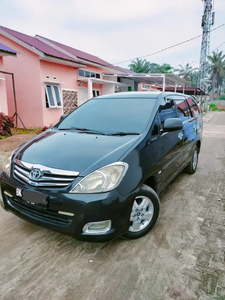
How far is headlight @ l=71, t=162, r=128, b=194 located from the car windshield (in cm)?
78

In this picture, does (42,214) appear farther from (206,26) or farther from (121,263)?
(206,26)

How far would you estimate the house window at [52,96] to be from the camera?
38.3 ft

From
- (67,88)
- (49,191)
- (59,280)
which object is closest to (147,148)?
(49,191)

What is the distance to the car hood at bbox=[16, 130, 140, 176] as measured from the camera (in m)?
2.20

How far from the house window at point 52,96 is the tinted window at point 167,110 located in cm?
932

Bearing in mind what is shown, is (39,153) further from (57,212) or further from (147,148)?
(147,148)

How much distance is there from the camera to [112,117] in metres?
3.18

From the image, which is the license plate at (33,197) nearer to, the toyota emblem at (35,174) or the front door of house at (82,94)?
the toyota emblem at (35,174)

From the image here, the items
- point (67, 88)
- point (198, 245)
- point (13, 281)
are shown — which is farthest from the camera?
point (67, 88)

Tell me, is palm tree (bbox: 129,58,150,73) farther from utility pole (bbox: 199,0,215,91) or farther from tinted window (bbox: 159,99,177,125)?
tinted window (bbox: 159,99,177,125)

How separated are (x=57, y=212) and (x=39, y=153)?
0.72m

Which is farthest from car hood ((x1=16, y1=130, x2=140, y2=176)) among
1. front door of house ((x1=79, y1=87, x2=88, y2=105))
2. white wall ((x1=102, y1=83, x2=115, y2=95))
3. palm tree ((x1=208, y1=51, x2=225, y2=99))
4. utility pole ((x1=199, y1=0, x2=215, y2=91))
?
palm tree ((x1=208, y1=51, x2=225, y2=99))

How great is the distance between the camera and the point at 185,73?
55906 millimetres

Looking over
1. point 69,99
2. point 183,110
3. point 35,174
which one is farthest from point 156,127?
point 69,99
